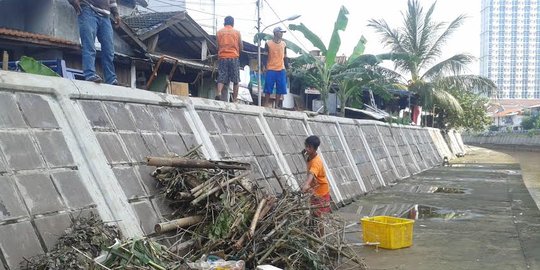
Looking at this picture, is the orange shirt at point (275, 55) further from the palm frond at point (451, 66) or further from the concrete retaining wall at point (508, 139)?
the concrete retaining wall at point (508, 139)

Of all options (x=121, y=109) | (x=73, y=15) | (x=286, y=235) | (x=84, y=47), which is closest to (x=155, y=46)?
(x=73, y=15)

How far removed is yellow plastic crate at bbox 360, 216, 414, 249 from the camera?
6082 millimetres

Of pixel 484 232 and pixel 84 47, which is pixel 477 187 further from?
pixel 84 47

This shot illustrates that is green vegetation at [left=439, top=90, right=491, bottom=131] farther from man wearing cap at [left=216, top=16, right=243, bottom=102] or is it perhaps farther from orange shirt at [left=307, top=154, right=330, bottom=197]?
orange shirt at [left=307, top=154, right=330, bottom=197]

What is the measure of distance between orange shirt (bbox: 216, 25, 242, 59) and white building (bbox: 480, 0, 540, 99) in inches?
3207

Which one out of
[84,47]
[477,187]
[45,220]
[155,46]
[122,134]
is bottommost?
[477,187]

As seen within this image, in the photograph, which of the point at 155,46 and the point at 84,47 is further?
the point at 155,46

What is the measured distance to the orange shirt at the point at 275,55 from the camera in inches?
410

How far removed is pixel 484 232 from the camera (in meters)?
7.25

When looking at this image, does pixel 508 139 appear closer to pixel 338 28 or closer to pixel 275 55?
pixel 338 28

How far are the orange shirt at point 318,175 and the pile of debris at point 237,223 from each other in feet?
2.86

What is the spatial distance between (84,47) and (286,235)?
3837 millimetres

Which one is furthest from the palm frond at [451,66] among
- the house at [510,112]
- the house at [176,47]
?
the house at [510,112]

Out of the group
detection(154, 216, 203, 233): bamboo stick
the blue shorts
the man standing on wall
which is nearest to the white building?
the blue shorts
